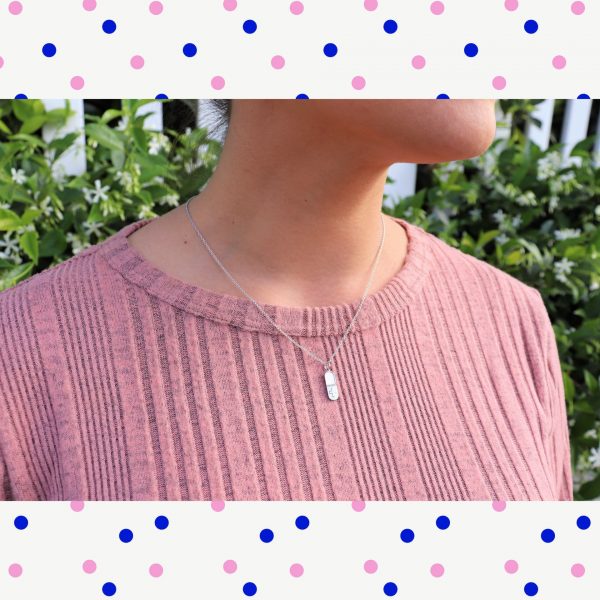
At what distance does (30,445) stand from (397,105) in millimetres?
590

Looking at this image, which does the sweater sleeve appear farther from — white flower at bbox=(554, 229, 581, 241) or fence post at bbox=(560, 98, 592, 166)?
fence post at bbox=(560, 98, 592, 166)
